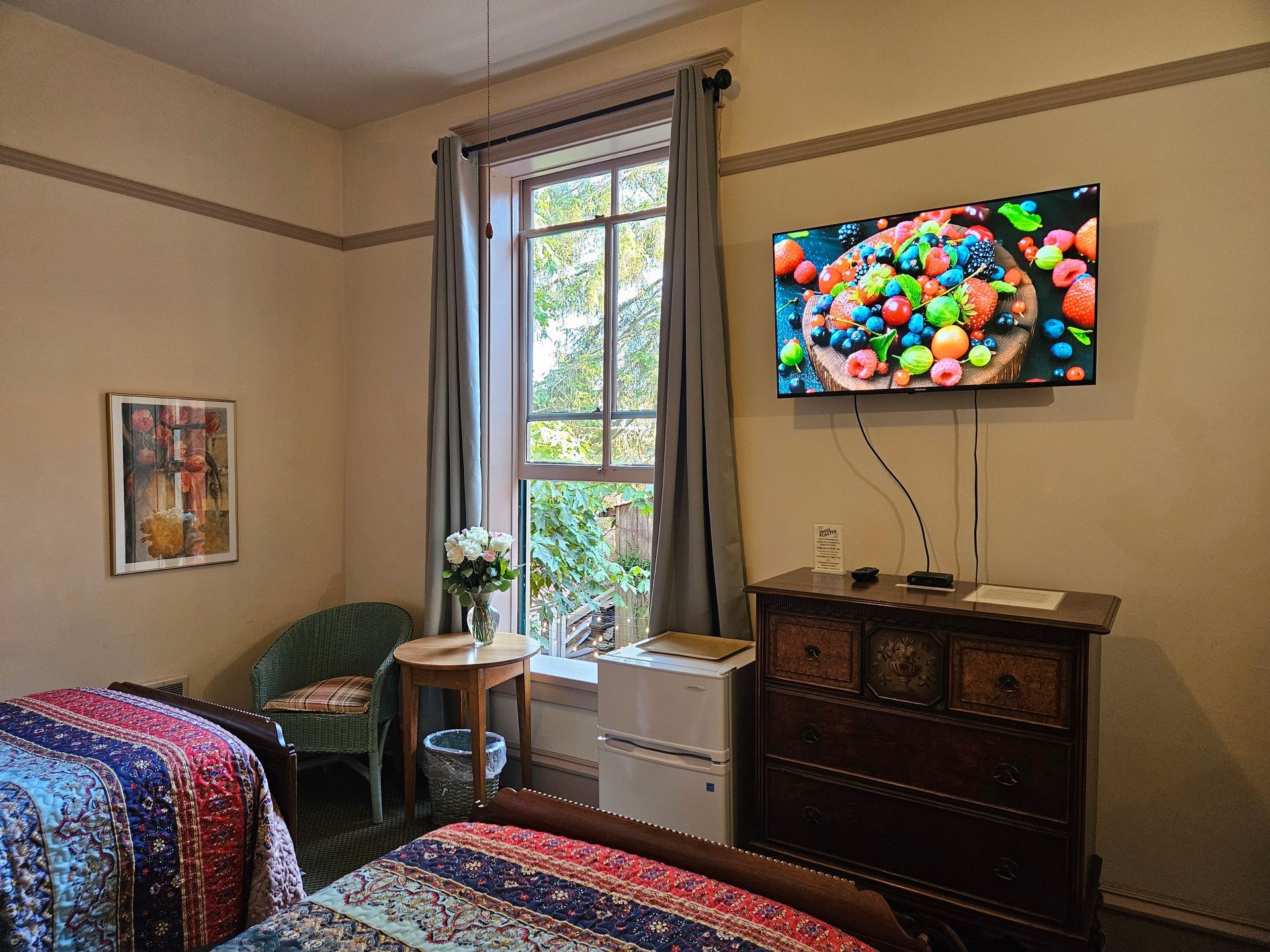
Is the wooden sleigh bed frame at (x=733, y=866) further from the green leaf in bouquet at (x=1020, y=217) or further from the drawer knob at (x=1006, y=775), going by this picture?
the green leaf in bouquet at (x=1020, y=217)

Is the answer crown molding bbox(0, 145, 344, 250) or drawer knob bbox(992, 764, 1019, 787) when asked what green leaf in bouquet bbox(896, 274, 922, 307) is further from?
crown molding bbox(0, 145, 344, 250)

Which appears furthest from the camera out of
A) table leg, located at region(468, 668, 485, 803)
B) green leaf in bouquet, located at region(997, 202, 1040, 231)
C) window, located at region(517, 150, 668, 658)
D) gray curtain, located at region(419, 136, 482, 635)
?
gray curtain, located at region(419, 136, 482, 635)

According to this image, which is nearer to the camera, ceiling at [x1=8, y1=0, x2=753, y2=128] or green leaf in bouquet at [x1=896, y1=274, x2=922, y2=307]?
green leaf in bouquet at [x1=896, y1=274, x2=922, y2=307]

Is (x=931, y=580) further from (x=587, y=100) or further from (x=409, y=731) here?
(x=587, y=100)

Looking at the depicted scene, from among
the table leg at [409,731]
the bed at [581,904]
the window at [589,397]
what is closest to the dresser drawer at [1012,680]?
the bed at [581,904]

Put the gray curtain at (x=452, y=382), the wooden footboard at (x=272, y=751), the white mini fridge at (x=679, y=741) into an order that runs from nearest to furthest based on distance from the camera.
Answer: the wooden footboard at (x=272, y=751), the white mini fridge at (x=679, y=741), the gray curtain at (x=452, y=382)

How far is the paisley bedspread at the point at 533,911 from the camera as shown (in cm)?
129

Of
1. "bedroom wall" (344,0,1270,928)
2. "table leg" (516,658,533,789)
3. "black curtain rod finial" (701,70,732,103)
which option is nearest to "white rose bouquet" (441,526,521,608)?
"table leg" (516,658,533,789)

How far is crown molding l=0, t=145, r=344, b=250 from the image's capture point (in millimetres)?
3031

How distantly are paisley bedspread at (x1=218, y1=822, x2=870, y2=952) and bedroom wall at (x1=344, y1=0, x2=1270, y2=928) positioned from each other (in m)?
1.55

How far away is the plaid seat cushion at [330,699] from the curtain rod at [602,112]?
2393 mm

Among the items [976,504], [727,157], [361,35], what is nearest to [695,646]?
[976,504]

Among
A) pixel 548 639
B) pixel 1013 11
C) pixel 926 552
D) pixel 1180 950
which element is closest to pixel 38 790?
pixel 548 639

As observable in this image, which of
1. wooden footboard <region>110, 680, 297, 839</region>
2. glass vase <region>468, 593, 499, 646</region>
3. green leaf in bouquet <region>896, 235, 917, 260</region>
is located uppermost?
green leaf in bouquet <region>896, 235, 917, 260</region>
